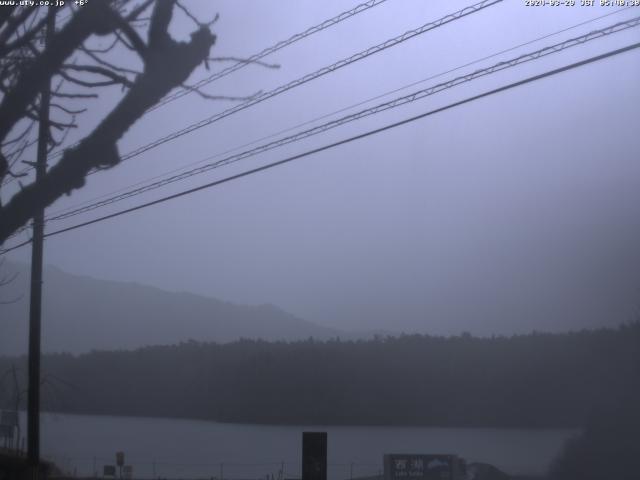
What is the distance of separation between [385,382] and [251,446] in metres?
7.86

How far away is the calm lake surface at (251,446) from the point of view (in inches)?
1105

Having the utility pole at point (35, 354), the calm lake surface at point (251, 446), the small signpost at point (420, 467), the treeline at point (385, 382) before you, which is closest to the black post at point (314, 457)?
the utility pole at point (35, 354)

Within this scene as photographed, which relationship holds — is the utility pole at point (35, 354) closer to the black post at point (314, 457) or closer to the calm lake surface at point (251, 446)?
the black post at point (314, 457)

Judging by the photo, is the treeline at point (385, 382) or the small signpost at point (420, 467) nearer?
the small signpost at point (420, 467)

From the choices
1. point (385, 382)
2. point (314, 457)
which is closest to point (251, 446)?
point (385, 382)

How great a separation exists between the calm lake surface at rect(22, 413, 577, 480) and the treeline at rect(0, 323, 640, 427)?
1038mm

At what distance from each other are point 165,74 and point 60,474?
1976cm

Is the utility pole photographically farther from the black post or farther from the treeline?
the treeline

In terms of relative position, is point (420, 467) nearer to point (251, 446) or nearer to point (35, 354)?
point (251, 446)

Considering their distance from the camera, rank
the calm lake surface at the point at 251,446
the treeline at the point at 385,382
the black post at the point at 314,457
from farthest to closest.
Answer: the treeline at the point at 385,382 → the calm lake surface at the point at 251,446 → the black post at the point at 314,457

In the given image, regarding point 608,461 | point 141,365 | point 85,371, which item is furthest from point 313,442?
point 141,365

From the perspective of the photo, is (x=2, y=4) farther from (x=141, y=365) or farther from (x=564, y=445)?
(x=141, y=365)

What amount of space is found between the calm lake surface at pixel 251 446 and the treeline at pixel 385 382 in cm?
104

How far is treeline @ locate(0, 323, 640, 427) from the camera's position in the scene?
112 ft
